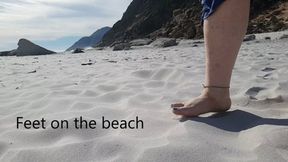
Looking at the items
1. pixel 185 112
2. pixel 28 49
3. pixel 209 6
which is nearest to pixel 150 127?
pixel 185 112

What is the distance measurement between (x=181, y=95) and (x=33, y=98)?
3.20 feet

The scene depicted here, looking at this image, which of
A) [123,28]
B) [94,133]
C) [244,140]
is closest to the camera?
[244,140]

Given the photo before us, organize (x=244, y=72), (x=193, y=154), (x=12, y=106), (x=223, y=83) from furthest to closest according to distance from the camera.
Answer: (x=244, y=72) < (x=12, y=106) < (x=223, y=83) < (x=193, y=154)

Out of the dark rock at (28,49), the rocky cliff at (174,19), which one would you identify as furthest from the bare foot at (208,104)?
the rocky cliff at (174,19)

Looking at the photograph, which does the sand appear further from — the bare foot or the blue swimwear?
the blue swimwear

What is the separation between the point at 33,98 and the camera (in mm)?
2631

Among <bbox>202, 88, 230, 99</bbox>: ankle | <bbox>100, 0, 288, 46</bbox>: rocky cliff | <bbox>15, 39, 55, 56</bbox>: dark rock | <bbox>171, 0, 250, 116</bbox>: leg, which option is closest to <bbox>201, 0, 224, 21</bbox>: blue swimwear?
<bbox>171, 0, 250, 116</bbox>: leg

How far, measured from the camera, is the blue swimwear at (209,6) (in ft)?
5.86

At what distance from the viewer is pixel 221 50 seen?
5.97 feet

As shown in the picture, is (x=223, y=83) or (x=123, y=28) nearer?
(x=223, y=83)

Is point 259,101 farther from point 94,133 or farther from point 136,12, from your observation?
point 136,12

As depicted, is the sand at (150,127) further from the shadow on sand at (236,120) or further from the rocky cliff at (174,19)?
the rocky cliff at (174,19)

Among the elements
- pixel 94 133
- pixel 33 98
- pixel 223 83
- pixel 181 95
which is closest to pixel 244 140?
pixel 223 83

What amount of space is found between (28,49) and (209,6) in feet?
57.3
